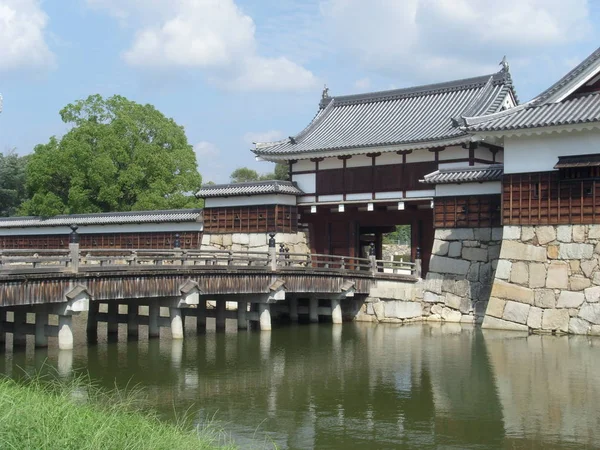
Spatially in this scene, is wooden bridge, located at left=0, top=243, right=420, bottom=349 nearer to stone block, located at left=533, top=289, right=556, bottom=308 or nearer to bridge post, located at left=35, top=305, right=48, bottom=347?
bridge post, located at left=35, top=305, right=48, bottom=347

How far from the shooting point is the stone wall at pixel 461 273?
1084 inches

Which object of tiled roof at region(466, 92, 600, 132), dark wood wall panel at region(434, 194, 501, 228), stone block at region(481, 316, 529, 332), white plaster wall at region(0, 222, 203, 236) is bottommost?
stone block at region(481, 316, 529, 332)

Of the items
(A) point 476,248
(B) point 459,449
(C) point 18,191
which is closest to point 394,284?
(A) point 476,248

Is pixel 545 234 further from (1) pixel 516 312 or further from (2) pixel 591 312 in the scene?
(2) pixel 591 312

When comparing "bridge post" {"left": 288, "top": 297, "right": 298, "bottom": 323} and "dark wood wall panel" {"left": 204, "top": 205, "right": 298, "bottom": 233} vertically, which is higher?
"dark wood wall panel" {"left": 204, "top": 205, "right": 298, "bottom": 233}

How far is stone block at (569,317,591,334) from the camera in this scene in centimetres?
2389

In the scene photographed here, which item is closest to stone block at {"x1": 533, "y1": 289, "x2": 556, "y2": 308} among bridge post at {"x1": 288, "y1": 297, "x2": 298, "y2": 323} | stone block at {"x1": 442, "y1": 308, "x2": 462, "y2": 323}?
stone block at {"x1": 442, "y1": 308, "x2": 462, "y2": 323}

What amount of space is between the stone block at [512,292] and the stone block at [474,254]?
6.95ft

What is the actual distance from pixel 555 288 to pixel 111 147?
24.8 m

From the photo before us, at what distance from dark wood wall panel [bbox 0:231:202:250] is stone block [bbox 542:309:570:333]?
53.5 feet

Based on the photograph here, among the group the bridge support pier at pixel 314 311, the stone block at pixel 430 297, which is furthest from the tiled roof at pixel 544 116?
the bridge support pier at pixel 314 311

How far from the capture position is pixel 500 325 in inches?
996

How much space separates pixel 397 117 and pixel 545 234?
11385 mm

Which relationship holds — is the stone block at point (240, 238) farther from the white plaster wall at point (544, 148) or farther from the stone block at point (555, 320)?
the stone block at point (555, 320)
